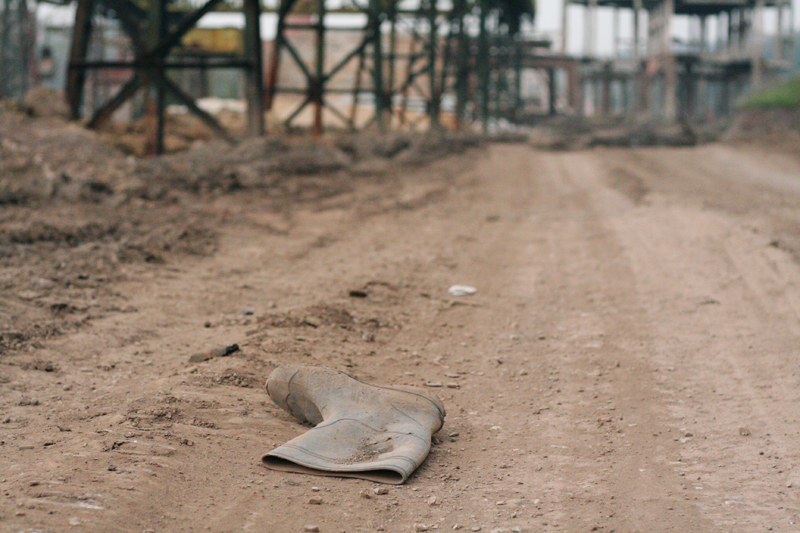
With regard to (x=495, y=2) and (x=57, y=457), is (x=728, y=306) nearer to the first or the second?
(x=57, y=457)

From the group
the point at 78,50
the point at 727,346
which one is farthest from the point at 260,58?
the point at 727,346

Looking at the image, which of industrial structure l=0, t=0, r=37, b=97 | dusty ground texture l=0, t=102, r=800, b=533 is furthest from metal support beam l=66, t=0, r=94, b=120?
industrial structure l=0, t=0, r=37, b=97

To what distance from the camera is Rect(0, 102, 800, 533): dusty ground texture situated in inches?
95.0

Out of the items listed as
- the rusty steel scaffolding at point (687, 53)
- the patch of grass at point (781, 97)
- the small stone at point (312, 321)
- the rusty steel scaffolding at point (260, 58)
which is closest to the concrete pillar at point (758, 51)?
the rusty steel scaffolding at point (687, 53)

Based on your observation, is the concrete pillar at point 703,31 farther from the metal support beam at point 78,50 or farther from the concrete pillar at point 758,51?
the metal support beam at point 78,50

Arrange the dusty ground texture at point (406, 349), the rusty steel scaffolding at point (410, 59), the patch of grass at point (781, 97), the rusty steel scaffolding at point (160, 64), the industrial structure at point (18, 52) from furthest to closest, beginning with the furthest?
the industrial structure at point (18, 52)
the patch of grass at point (781, 97)
the rusty steel scaffolding at point (410, 59)
the rusty steel scaffolding at point (160, 64)
the dusty ground texture at point (406, 349)

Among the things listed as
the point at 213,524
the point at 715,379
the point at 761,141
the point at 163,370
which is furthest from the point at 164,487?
the point at 761,141

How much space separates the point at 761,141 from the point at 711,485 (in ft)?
51.3

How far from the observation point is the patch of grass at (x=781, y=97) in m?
20.6

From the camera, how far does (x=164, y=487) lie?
7.89 ft

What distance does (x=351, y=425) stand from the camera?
289 cm

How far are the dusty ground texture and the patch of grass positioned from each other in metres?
14.5

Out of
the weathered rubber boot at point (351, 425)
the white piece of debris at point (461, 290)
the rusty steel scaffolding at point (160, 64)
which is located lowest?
the weathered rubber boot at point (351, 425)

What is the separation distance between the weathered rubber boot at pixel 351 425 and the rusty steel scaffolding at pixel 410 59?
8925 millimetres
